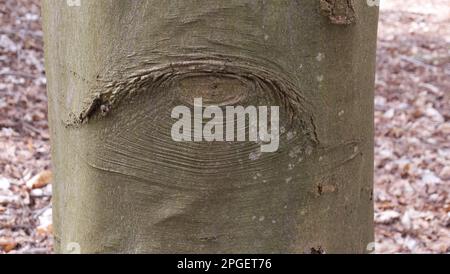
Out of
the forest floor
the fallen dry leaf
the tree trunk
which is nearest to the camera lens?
the tree trunk

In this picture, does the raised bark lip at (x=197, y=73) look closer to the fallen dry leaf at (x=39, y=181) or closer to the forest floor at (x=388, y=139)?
the forest floor at (x=388, y=139)

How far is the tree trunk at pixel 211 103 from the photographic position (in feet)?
2.58

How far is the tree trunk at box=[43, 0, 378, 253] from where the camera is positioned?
0.79m

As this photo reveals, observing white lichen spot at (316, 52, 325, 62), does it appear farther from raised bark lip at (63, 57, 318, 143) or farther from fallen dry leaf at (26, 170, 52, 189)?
fallen dry leaf at (26, 170, 52, 189)

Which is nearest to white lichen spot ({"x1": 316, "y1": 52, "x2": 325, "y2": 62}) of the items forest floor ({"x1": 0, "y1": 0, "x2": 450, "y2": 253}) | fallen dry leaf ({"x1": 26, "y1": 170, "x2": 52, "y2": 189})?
forest floor ({"x1": 0, "y1": 0, "x2": 450, "y2": 253})

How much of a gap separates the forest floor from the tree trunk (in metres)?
1.64

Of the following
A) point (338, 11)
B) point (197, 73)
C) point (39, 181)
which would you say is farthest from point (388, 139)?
point (197, 73)

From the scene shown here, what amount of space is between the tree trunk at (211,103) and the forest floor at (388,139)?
164cm

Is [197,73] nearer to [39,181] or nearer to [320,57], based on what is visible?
[320,57]

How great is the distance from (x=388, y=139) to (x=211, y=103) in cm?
309

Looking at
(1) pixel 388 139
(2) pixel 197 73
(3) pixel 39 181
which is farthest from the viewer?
(1) pixel 388 139

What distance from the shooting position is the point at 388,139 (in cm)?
371
